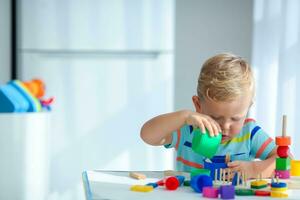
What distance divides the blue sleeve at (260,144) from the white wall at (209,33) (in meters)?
1.78

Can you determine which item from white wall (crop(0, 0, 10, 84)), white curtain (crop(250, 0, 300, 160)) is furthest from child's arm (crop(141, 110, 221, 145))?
white wall (crop(0, 0, 10, 84))

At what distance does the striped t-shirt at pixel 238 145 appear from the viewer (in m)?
1.48

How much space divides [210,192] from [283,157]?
24 cm

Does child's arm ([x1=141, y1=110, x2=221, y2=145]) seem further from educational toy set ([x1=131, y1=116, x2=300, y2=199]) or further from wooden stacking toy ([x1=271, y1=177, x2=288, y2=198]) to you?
wooden stacking toy ([x1=271, y1=177, x2=288, y2=198])

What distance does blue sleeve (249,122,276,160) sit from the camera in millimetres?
1492

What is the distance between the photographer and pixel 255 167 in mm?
1294

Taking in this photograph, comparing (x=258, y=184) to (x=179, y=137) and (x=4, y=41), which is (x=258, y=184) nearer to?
(x=179, y=137)

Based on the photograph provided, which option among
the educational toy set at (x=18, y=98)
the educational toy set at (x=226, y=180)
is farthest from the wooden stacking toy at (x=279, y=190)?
the educational toy set at (x=18, y=98)

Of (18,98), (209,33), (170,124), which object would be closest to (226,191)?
(170,124)

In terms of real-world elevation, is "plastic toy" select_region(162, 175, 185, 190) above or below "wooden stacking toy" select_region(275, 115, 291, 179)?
below

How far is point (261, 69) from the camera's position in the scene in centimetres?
262

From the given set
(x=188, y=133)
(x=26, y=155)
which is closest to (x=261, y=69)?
(x=26, y=155)

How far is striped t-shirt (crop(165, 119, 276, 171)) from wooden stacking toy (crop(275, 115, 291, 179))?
0.83 feet

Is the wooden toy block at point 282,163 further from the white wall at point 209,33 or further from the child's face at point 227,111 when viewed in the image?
the white wall at point 209,33
